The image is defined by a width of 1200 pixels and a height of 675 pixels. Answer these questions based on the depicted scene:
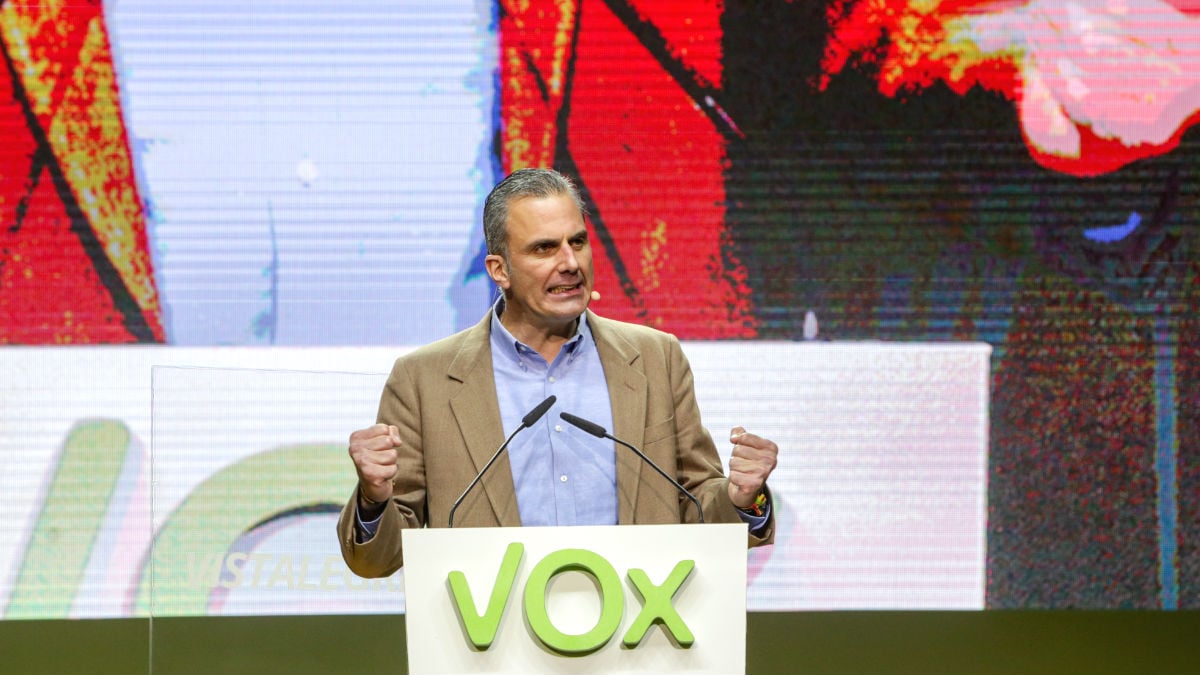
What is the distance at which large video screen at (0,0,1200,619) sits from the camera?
140 inches

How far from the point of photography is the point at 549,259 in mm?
2100

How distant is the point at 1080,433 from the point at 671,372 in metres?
1.97

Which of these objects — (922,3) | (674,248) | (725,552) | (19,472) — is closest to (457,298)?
(674,248)

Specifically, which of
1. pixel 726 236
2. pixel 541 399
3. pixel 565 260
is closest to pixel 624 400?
pixel 541 399

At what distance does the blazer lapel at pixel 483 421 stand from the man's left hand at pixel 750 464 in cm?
41

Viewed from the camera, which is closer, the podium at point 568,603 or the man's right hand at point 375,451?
the podium at point 568,603

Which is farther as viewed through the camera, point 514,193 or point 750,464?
point 514,193

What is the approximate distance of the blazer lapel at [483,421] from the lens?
2.04 meters

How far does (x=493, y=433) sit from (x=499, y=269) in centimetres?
31

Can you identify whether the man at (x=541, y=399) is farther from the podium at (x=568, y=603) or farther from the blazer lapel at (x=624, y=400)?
the podium at (x=568, y=603)

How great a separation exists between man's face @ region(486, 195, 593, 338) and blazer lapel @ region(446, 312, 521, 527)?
137mm

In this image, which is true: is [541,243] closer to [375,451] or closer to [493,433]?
[493,433]

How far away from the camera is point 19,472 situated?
3.55 m

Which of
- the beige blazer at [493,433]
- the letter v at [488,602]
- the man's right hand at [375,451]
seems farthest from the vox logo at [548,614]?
the beige blazer at [493,433]
